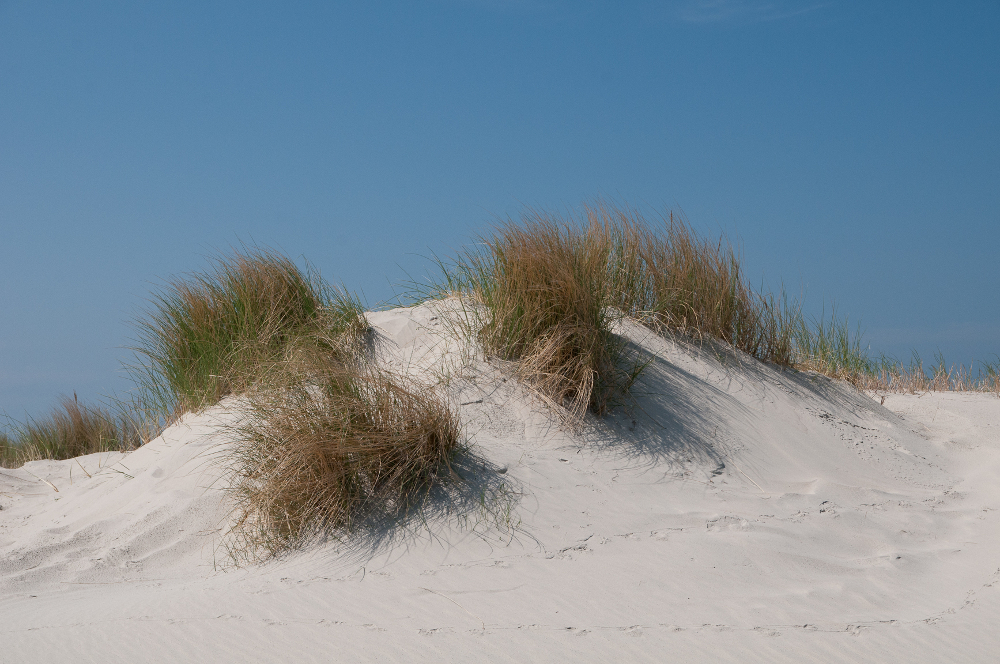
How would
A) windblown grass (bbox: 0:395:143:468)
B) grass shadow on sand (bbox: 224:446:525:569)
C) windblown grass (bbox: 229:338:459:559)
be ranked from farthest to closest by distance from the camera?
windblown grass (bbox: 0:395:143:468)
windblown grass (bbox: 229:338:459:559)
grass shadow on sand (bbox: 224:446:525:569)

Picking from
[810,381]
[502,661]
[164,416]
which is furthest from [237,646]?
[810,381]

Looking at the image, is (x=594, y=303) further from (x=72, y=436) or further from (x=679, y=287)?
(x=72, y=436)

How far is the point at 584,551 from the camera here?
12.0 feet

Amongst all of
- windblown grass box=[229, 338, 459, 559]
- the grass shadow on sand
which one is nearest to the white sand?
the grass shadow on sand

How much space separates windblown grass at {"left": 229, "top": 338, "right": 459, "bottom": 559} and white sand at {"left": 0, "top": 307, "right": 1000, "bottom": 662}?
172 mm

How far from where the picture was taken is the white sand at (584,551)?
2986 millimetres

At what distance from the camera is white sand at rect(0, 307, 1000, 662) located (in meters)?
2.99

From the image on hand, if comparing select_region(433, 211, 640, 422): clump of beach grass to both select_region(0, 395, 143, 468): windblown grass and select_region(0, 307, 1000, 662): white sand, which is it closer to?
select_region(0, 307, 1000, 662): white sand

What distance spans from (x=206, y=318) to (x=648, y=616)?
4175 millimetres

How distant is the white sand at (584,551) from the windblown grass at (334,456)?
17 cm

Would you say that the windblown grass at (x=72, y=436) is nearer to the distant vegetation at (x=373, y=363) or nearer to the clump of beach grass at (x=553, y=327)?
the distant vegetation at (x=373, y=363)

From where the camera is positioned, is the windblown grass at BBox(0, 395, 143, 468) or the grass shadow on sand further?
the windblown grass at BBox(0, 395, 143, 468)

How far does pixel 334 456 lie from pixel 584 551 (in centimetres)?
132

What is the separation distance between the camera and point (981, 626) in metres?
3.14
